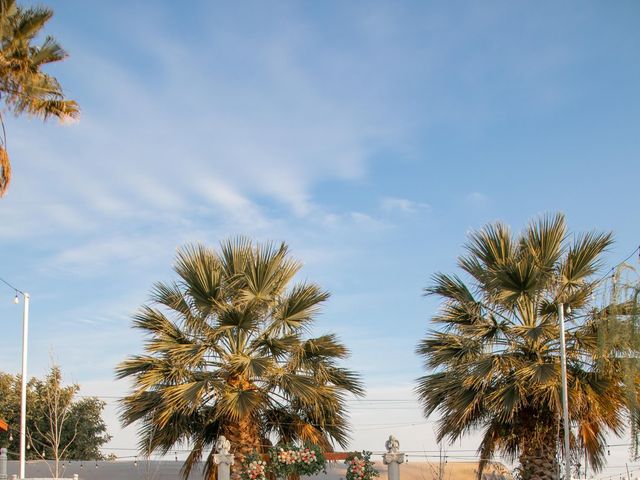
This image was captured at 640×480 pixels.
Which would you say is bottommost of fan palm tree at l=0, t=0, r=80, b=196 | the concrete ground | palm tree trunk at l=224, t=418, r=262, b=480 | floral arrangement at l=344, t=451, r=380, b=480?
the concrete ground

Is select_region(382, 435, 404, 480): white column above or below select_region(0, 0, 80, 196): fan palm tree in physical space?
below

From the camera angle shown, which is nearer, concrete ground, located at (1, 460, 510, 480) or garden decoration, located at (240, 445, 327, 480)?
Result: garden decoration, located at (240, 445, 327, 480)

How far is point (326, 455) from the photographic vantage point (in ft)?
58.5

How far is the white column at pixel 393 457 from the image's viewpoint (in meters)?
17.1

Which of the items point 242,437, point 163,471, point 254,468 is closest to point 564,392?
point 254,468

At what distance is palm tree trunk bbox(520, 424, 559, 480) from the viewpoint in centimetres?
1742

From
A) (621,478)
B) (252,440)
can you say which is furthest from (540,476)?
(621,478)

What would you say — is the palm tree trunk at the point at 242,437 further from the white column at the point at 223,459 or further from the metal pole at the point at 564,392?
the metal pole at the point at 564,392

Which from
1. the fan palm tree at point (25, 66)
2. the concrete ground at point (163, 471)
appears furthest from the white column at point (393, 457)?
the fan palm tree at point (25, 66)

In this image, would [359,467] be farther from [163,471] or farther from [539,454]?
[163,471]

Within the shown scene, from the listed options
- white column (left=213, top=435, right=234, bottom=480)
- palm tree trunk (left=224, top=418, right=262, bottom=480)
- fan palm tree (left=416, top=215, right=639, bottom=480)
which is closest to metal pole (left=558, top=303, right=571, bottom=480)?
fan palm tree (left=416, top=215, right=639, bottom=480)

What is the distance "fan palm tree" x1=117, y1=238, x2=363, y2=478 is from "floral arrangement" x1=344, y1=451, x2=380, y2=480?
4.60ft

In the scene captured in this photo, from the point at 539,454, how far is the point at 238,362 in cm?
680

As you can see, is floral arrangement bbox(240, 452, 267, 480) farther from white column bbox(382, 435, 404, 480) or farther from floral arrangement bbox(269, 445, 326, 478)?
white column bbox(382, 435, 404, 480)
